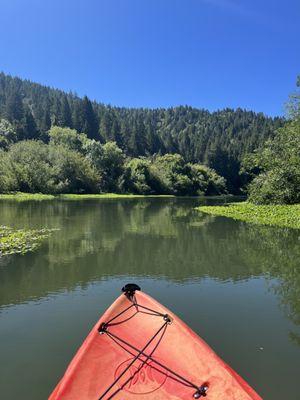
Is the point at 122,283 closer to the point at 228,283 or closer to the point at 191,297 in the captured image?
the point at 191,297

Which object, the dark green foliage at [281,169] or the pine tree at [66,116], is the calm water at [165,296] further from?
the pine tree at [66,116]

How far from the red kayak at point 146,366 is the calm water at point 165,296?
4.25 feet

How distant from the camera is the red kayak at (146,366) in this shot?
585cm

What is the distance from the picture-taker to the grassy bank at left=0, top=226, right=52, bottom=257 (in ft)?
64.8

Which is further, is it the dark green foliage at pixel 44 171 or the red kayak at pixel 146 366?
the dark green foliage at pixel 44 171

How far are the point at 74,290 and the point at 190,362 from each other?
7618 millimetres

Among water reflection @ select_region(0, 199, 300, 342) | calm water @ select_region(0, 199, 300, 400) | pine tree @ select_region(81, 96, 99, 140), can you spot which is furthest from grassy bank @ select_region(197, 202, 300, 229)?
pine tree @ select_region(81, 96, 99, 140)

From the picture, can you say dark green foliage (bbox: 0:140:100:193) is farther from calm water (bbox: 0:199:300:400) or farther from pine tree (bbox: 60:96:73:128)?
calm water (bbox: 0:199:300:400)

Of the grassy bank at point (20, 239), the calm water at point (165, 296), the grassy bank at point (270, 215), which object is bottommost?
the calm water at point (165, 296)

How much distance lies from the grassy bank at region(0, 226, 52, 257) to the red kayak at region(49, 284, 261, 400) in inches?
500

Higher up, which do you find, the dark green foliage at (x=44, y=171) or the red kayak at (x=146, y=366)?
the dark green foliage at (x=44, y=171)

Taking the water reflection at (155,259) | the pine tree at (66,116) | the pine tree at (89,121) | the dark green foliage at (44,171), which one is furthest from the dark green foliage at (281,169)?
the pine tree at (66,116)

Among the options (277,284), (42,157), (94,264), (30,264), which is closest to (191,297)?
(277,284)

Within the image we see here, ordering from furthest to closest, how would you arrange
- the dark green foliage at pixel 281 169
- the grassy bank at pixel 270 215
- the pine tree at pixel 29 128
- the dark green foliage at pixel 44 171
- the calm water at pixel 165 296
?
the pine tree at pixel 29 128
the dark green foliage at pixel 44 171
the dark green foliage at pixel 281 169
the grassy bank at pixel 270 215
the calm water at pixel 165 296
